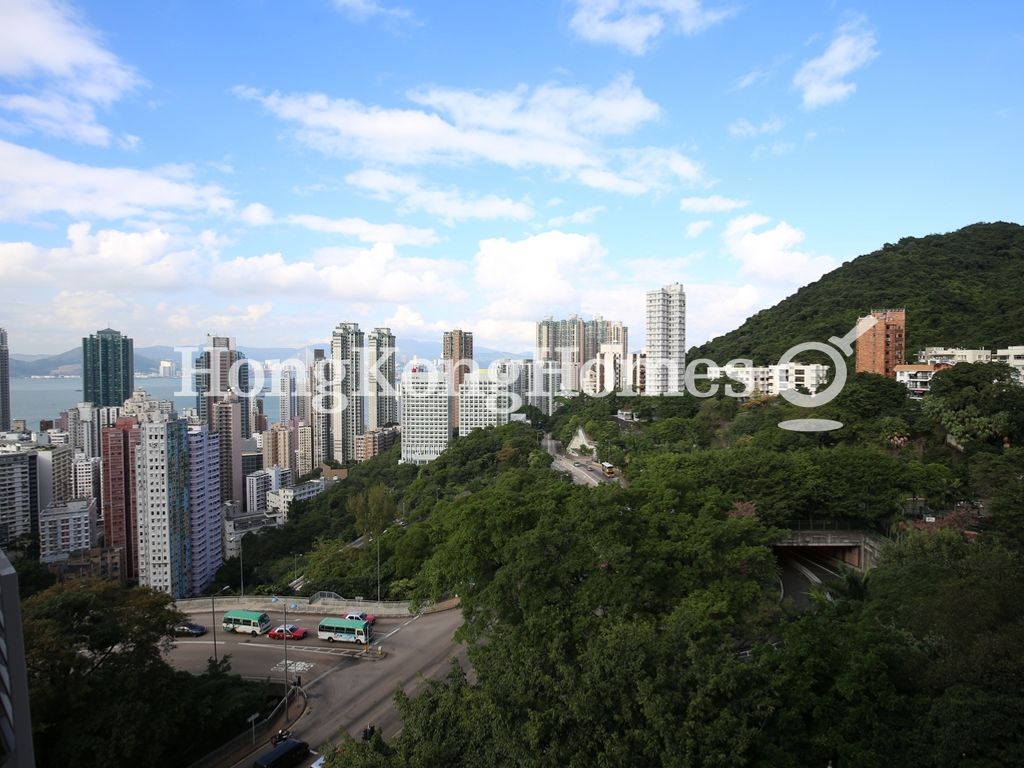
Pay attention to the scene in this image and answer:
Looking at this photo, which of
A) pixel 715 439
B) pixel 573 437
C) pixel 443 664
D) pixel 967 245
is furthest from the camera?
pixel 967 245

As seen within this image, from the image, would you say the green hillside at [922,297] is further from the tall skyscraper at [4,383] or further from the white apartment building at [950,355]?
the tall skyscraper at [4,383]

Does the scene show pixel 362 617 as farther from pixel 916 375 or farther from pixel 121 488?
pixel 916 375

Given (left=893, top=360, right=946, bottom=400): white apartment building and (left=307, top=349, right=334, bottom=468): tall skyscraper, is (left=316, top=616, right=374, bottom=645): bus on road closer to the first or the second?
(left=893, top=360, right=946, bottom=400): white apartment building

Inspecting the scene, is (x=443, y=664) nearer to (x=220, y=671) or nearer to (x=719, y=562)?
(x=220, y=671)

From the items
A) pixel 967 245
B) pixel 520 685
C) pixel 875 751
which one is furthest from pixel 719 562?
pixel 967 245

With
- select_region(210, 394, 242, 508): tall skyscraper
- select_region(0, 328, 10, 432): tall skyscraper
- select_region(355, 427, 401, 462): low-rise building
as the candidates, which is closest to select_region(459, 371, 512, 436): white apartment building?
select_region(355, 427, 401, 462): low-rise building

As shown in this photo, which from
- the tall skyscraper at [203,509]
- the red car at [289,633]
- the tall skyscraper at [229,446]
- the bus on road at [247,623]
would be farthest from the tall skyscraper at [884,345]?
the tall skyscraper at [229,446]
